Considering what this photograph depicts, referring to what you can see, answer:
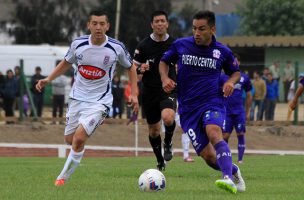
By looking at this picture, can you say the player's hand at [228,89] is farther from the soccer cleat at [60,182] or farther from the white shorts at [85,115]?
the soccer cleat at [60,182]

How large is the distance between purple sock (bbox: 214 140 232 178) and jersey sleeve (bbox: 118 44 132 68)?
2.27 meters

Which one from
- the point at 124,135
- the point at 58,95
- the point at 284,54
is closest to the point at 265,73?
the point at 124,135

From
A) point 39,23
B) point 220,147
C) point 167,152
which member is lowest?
point 167,152

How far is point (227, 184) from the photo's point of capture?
462 inches

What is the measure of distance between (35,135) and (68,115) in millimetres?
17632

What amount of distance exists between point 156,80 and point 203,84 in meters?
4.05

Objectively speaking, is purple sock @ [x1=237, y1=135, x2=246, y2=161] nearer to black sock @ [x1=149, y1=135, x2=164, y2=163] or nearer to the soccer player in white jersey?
black sock @ [x1=149, y1=135, x2=164, y2=163]

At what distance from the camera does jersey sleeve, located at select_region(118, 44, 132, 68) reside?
13.6 meters

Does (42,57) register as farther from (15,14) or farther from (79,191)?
(79,191)

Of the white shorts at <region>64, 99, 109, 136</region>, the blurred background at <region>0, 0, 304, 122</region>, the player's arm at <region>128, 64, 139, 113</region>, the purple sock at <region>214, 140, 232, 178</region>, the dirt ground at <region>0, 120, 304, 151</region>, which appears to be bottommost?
the dirt ground at <region>0, 120, 304, 151</region>

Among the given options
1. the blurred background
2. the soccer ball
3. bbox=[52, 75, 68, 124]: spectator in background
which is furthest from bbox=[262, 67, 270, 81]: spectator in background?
the soccer ball

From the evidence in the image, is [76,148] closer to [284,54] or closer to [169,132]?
[169,132]

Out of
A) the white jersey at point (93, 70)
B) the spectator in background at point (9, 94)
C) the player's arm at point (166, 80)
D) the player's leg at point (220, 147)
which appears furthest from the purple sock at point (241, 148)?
the spectator in background at point (9, 94)

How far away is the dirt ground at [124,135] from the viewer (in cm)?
3070
